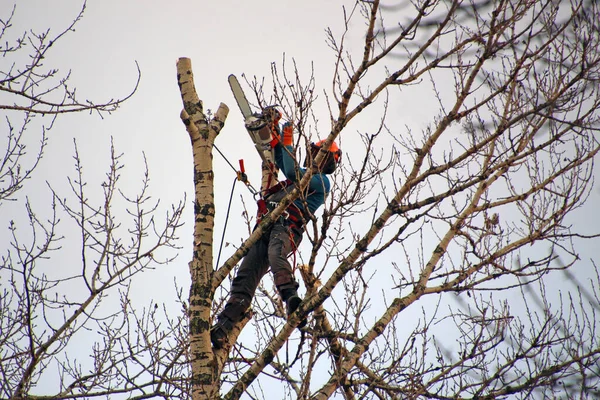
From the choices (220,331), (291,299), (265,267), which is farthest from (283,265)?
(220,331)

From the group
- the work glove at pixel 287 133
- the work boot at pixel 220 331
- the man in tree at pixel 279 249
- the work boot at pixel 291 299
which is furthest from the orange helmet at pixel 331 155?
the work boot at pixel 220 331

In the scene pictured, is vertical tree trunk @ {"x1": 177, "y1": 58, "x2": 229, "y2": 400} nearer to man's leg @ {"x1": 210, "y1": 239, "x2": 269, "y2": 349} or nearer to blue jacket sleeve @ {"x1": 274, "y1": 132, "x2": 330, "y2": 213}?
man's leg @ {"x1": 210, "y1": 239, "x2": 269, "y2": 349}

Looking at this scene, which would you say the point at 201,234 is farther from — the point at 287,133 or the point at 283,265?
the point at 287,133

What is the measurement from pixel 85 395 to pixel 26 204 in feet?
7.04

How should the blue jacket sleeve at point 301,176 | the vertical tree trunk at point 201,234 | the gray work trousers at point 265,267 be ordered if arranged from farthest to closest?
the blue jacket sleeve at point 301,176, the gray work trousers at point 265,267, the vertical tree trunk at point 201,234

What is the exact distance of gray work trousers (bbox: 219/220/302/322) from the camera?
187 inches

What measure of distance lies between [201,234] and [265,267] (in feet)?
3.19

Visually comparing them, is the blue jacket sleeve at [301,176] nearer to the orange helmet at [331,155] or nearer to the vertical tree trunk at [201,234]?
the orange helmet at [331,155]

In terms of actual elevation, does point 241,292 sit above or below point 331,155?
below

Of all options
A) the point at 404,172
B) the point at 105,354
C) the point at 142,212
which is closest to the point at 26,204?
the point at 142,212

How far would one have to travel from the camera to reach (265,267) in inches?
205

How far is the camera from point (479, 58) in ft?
14.5

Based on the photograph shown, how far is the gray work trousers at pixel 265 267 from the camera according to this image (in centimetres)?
476

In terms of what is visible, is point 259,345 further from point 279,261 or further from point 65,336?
point 65,336
